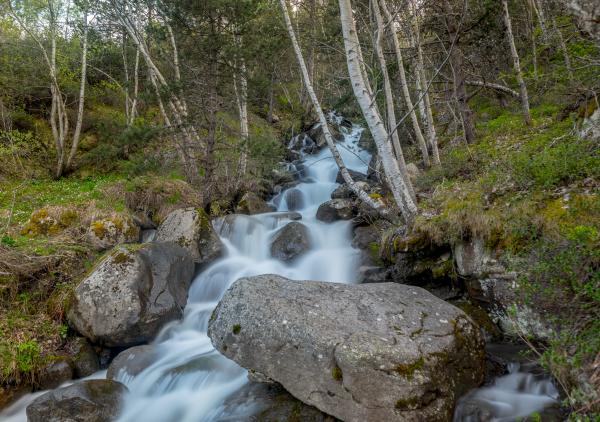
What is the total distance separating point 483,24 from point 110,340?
1305 cm

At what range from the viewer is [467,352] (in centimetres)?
411

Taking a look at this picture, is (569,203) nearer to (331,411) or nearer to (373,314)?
(373,314)

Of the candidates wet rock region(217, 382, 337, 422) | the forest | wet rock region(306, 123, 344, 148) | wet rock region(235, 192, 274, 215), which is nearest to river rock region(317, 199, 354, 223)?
the forest

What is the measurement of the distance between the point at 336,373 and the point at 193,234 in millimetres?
5834

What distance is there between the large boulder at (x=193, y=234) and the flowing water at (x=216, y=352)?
344 mm

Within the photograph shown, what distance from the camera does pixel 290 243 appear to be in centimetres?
905

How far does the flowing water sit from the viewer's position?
181 inches

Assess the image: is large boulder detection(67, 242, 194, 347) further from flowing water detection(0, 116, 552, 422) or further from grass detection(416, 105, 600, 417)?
grass detection(416, 105, 600, 417)

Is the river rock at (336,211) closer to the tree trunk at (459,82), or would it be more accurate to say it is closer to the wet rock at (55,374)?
the tree trunk at (459,82)

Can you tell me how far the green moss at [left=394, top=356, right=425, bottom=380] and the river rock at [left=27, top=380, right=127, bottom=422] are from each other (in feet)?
12.8

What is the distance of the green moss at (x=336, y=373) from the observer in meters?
3.72

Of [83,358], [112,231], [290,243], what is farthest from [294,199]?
[83,358]

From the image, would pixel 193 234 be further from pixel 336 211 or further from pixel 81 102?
pixel 81 102

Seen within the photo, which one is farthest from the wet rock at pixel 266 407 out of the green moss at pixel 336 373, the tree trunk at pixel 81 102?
the tree trunk at pixel 81 102
